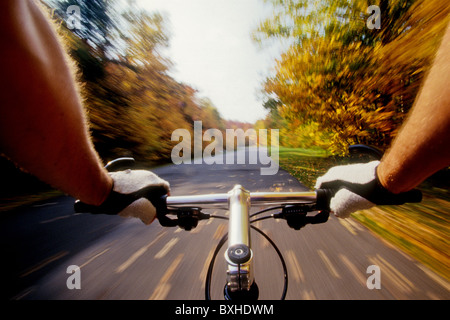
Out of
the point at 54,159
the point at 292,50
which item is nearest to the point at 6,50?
the point at 54,159

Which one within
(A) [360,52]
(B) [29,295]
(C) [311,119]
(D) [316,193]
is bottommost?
(B) [29,295]

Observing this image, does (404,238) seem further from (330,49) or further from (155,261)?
(330,49)

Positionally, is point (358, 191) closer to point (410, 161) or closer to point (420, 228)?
point (410, 161)

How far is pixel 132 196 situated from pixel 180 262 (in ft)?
6.32

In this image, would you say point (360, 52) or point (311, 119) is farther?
point (311, 119)

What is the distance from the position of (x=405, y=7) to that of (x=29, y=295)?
25.8 ft

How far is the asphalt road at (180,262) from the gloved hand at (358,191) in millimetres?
1459

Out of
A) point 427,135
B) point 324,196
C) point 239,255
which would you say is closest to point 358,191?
point 324,196

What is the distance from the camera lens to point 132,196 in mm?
988

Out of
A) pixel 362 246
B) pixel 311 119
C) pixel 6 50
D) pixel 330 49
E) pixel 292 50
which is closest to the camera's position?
pixel 6 50

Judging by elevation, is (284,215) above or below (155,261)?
above

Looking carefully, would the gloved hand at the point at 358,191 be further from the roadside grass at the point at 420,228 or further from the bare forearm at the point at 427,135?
the roadside grass at the point at 420,228

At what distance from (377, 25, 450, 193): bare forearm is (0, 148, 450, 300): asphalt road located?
173cm

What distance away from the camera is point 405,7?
4.23 metres
